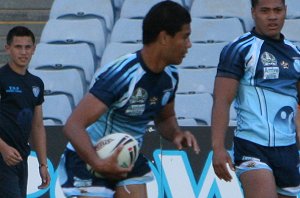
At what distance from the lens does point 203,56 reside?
1063cm

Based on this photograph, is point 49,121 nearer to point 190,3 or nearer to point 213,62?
point 213,62

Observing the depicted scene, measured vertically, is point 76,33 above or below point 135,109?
below

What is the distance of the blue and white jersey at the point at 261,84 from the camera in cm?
634

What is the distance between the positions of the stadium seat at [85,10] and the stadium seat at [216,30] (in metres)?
1.14

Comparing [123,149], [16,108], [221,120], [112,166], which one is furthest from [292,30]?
[112,166]

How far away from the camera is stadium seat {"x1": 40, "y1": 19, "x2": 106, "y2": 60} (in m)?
11.5

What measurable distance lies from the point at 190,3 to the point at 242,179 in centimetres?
569

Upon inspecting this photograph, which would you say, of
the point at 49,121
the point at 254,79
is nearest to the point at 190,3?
the point at 49,121

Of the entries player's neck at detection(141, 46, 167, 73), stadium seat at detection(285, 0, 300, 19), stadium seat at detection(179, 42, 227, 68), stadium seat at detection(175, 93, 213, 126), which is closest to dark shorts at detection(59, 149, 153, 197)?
player's neck at detection(141, 46, 167, 73)

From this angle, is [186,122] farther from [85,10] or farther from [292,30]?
[85,10]

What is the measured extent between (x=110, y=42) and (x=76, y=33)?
0.43 metres

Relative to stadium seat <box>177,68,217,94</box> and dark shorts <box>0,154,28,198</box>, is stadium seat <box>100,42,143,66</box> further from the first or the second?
dark shorts <box>0,154,28,198</box>

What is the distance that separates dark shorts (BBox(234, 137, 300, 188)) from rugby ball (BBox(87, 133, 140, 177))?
0.74m

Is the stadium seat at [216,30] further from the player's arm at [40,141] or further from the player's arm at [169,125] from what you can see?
the player's arm at [169,125]
